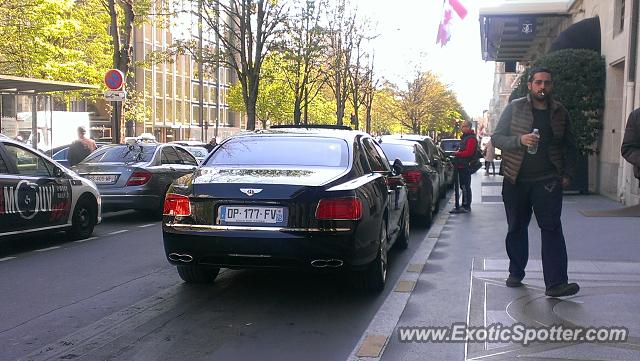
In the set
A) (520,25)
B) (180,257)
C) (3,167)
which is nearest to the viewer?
(180,257)

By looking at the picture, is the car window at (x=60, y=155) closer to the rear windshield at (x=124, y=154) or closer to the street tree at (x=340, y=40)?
the rear windshield at (x=124, y=154)

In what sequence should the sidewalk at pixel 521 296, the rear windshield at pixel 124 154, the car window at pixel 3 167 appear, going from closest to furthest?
1. the sidewalk at pixel 521 296
2. the car window at pixel 3 167
3. the rear windshield at pixel 124 154

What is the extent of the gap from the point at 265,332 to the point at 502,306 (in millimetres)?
1937

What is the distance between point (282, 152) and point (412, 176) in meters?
4.60

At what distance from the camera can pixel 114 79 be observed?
1630cm

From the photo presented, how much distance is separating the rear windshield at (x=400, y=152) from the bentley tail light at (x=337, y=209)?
578 cm

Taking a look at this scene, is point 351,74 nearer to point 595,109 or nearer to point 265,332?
point 595,109

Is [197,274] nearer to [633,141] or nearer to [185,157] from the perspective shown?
[633,141]

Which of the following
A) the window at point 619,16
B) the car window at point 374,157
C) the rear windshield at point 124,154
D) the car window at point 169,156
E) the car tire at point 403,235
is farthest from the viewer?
the window at point 619,16

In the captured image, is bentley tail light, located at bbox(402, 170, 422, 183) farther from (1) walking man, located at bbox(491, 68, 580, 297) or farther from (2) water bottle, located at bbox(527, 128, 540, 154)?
(2) water bottle, located at bbox(527, 128, 540, 154)

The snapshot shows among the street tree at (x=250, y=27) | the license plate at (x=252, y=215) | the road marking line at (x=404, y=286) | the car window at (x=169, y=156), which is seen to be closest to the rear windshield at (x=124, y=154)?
the car window at (x=169, y=156)

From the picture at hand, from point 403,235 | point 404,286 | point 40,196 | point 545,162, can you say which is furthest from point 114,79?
point 545,162

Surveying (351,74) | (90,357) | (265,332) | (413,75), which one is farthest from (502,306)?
(413,75)

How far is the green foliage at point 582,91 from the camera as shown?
1470 centimetres
